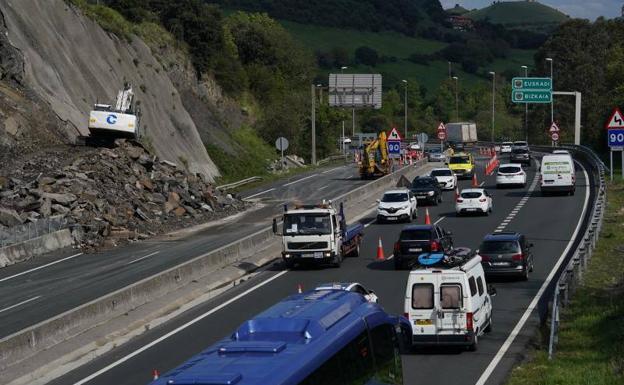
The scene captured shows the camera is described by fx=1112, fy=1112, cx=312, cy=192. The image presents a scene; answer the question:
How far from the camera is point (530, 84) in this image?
79.6 m

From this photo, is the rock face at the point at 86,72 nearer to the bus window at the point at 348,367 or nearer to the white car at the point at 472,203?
the white car at the point at 472,203

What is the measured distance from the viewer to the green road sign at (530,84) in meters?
78.8

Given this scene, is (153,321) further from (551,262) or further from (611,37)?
(611,37)

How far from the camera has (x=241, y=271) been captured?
120ft

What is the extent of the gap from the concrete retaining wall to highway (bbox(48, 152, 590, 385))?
1032cm

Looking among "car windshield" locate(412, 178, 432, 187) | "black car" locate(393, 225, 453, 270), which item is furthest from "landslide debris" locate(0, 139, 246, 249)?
"black car" locate(393, 225, 453, 270)

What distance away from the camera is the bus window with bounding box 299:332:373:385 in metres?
13.7

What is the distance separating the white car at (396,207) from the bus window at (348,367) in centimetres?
3326

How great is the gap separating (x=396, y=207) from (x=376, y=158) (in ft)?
84.1

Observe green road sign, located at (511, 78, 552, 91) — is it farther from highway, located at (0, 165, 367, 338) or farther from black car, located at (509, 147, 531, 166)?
highway, located at (0, 165, 367, 338)

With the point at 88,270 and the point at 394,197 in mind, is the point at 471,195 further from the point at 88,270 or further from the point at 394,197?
the point at 88,270

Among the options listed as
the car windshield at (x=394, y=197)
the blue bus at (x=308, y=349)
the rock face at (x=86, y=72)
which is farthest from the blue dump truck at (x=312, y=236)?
the rock face at (x=86, y=72)

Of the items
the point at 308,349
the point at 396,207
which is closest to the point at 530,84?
the point at 396,207

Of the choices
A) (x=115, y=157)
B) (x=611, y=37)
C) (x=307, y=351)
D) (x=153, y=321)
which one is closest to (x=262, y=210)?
(x=115, y=157)
